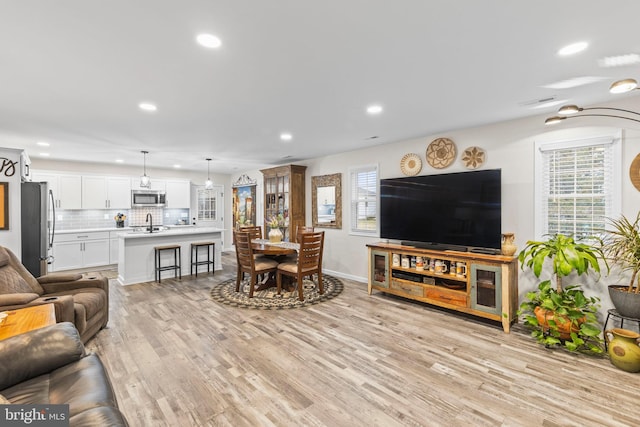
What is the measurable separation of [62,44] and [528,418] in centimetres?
405

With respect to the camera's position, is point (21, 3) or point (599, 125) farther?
point (599, 125)

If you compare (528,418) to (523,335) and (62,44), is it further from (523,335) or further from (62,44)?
(62,44)

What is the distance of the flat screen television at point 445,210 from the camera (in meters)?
3.53

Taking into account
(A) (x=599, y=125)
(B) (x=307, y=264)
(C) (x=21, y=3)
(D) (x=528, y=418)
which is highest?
(C) (x=21, y=3)

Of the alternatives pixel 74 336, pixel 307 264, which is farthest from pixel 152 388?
pixel 307 264

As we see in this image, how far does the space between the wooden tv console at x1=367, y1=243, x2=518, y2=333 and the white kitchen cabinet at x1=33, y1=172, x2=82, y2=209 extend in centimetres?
684

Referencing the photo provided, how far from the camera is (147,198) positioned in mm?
7461

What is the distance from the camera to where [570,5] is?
1555 mm

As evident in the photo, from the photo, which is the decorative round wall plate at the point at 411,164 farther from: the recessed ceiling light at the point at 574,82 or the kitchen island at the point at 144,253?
the kitchen island at the point at 144,253

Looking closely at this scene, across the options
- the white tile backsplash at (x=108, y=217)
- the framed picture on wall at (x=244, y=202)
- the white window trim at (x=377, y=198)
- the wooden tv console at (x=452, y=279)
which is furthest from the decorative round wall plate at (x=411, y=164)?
the white tile backsplash at (x=108, y=217)

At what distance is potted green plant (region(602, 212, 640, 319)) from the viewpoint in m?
2.55

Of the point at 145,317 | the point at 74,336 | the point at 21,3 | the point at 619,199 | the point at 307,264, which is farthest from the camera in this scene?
the point at 307,264

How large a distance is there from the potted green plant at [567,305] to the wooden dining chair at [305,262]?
106 inches

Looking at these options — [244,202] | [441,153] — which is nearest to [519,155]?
[441,153]
